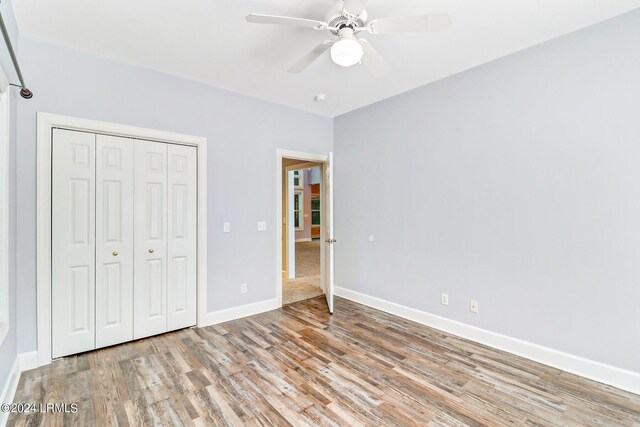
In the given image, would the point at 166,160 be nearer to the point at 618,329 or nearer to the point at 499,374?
the point at 499,374

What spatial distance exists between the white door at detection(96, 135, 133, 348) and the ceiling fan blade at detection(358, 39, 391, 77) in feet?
7.98

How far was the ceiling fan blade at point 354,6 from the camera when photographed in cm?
172

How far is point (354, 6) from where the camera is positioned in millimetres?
1752

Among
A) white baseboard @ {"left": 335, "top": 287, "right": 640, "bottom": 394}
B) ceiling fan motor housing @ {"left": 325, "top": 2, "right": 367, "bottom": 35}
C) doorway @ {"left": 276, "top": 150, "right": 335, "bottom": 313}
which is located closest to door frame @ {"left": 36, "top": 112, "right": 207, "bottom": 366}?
doorway @ {"left": 276, "top": 150, "right": 335, "bottom": 313}

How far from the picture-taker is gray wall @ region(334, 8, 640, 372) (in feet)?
7.50

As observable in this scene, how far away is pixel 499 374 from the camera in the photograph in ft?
8.12

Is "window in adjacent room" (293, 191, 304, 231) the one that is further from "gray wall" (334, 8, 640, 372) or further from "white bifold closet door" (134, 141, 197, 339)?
"white bifold closet door" (134, 141, 197, 339)

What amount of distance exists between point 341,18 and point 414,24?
0.49 m

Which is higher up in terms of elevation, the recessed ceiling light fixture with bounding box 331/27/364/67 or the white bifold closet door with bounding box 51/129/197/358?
the recessed ceiling light fixture with bounding box 331/27/364/67

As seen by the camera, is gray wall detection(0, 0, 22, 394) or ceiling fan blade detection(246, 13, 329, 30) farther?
gray wall detection(0, 0, 22, 394)

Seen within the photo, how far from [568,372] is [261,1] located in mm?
3760

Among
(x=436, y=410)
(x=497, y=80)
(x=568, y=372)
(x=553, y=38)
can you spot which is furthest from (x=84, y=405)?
(x=553, y=38)

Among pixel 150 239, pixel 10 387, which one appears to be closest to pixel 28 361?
pixel 10 387

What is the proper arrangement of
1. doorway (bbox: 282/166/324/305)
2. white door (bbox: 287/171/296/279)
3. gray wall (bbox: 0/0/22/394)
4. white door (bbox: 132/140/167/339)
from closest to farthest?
gray wall (bbox: 0/0/22/394)
white door (bbox: 132/140/167/339)
doorway (bbox: 282/166/324/305)
white door (bbox: 287/171/296/279)
